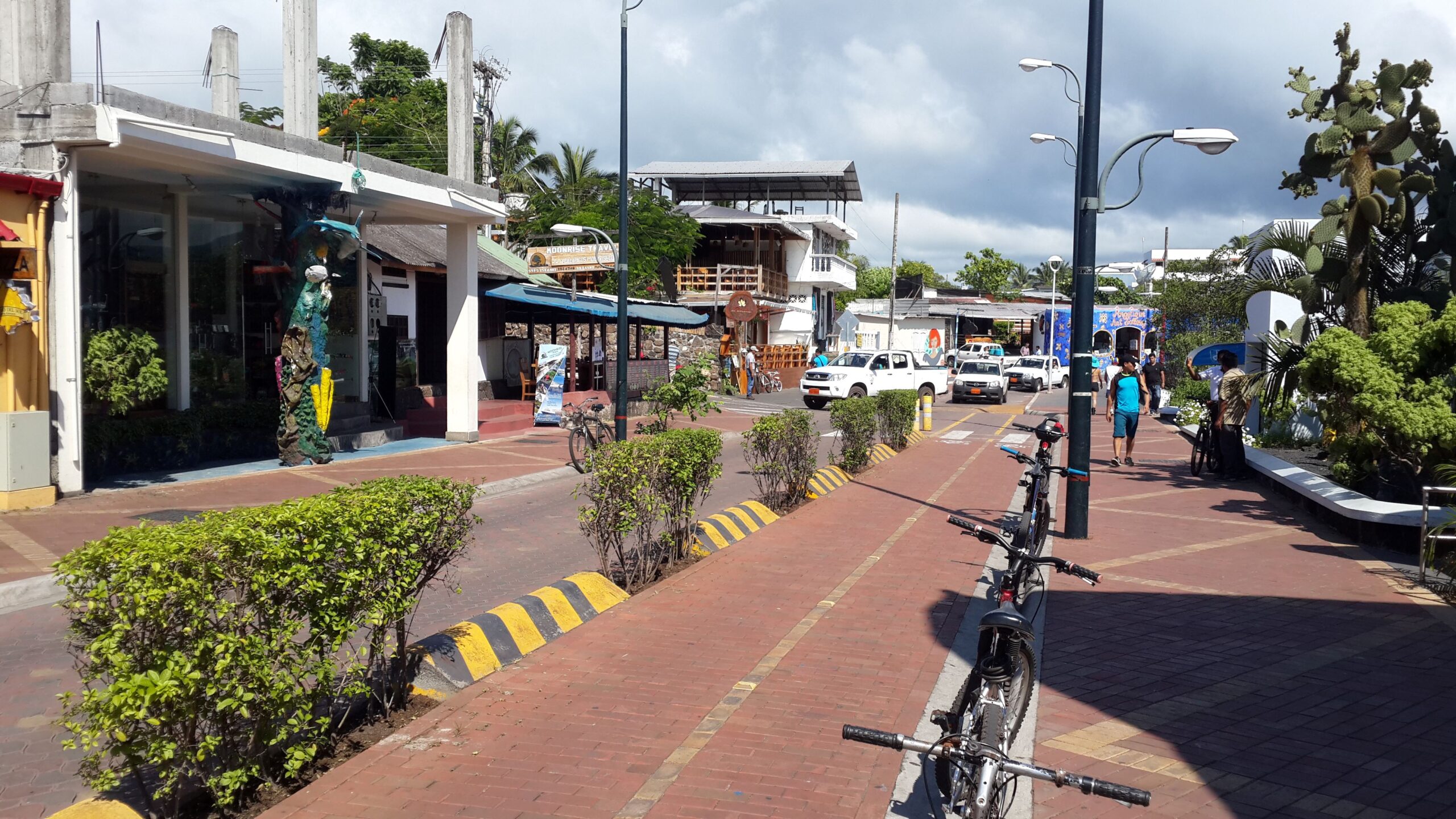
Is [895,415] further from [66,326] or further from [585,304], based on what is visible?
[66,326]

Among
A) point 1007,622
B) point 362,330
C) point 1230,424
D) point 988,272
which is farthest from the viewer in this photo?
point 988,272

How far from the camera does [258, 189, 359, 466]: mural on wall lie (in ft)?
52.4

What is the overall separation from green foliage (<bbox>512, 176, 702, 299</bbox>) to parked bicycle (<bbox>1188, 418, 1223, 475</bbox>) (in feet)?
80.0

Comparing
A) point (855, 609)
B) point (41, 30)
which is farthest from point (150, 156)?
point (855, 609)

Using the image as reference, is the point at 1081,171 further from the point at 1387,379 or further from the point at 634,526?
the point at 634,526

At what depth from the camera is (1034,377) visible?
48.8 metres

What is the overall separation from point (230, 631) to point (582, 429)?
42.2 ft

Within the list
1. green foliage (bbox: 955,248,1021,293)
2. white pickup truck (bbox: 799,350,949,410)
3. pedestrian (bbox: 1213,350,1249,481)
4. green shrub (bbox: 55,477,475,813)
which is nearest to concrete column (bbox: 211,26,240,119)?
green shrub (bbox: 55,477,475,813)

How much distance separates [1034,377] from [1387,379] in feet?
126

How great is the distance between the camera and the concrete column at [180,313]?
645 inches

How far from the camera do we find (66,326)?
40.2 feet

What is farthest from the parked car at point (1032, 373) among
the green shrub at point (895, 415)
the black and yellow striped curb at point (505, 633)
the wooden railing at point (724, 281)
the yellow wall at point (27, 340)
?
the black and yellow striped curb at point (505, 633)

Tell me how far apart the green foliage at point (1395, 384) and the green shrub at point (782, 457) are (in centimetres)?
563

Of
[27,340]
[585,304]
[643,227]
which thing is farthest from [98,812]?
[643,227]
